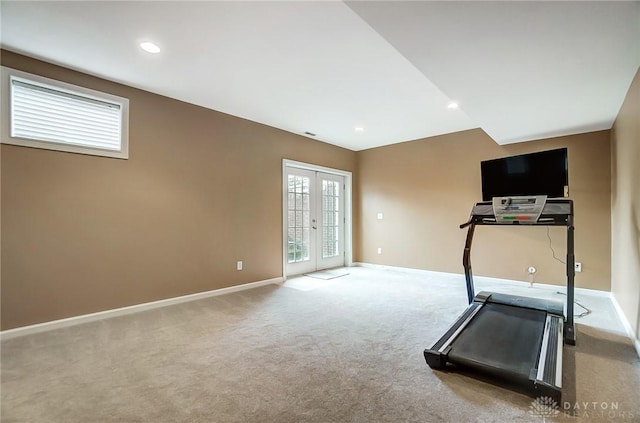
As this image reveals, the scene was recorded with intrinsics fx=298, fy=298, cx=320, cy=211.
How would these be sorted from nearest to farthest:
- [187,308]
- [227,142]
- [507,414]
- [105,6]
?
[507,414] → [105,6] → [187,308] → [227,142]

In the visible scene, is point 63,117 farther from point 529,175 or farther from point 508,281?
point 508,281

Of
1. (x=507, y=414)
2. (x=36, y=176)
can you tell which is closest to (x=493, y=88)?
(x=507, y=414)

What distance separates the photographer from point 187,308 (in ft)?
11.5

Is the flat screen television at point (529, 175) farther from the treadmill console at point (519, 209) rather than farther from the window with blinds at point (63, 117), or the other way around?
the window with blinds at point (63, 117)

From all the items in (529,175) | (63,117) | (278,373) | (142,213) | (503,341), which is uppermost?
(63,117)

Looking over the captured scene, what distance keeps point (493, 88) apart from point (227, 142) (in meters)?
3.31

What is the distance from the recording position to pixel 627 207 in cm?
294

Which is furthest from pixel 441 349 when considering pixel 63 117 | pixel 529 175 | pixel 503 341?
pixel 63 117

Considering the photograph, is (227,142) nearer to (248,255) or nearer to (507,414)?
(248,255)

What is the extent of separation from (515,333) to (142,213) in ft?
12.9

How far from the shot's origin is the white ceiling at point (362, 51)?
178cm

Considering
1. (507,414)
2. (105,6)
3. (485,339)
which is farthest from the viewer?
(485,339)

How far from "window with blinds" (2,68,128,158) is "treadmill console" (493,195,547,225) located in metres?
4.04

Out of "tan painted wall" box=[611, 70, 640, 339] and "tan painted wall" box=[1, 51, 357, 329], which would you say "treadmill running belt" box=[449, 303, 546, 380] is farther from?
"tan painted wall" box=[1, 51, 357, 329]
